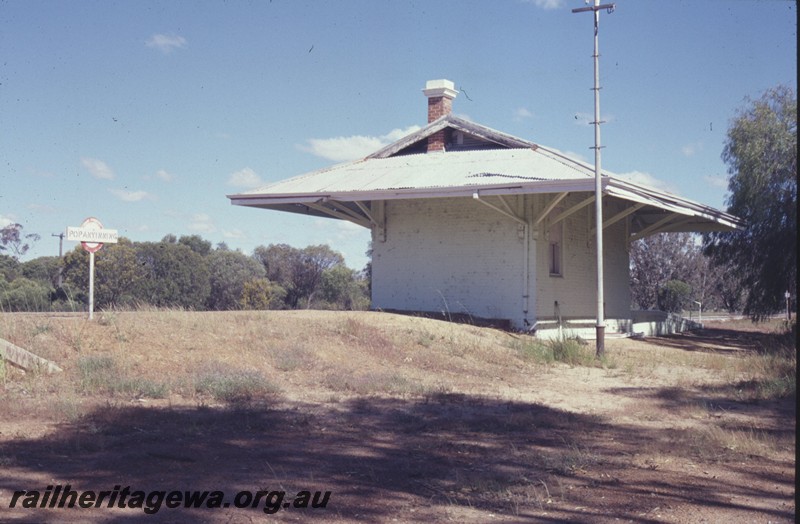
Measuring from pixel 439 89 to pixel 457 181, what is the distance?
6.26 meters

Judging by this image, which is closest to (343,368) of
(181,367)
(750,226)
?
(181,367)

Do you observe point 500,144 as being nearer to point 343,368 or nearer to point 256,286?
point 343,368

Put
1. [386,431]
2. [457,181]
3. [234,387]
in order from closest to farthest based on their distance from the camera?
[386,431] → [234,387] → [457,181]

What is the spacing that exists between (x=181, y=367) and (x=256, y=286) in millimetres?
25797

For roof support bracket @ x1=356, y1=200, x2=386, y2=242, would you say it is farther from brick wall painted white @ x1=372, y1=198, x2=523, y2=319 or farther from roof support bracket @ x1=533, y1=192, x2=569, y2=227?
roof support bracket @ x1=533, y1=192, x2=569, y2=227

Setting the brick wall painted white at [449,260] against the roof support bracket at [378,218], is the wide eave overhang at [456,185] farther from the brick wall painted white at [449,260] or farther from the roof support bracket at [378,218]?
the brick wall painted white at [449,260]

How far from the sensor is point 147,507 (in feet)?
19.6

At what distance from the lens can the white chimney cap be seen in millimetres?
25672

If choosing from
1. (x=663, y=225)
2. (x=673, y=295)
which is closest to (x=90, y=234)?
(x=663, y=225)

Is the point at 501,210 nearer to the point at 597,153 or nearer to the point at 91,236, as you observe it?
the point at 597,153

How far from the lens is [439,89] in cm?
2569

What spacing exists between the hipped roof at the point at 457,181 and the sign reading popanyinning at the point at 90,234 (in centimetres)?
760

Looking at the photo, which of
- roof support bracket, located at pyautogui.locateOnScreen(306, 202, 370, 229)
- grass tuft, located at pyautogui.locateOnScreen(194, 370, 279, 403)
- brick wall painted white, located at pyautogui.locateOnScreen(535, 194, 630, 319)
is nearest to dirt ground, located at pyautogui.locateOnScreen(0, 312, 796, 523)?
grass tuft, located at pyautogui.locateOnScreen(194, 370, 279, 403)

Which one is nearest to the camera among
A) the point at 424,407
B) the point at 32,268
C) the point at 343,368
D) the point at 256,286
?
the point at 424,407
